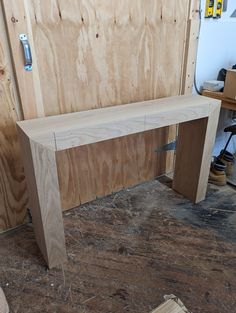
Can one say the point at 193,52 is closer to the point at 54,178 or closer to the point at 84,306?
the point at 54,178

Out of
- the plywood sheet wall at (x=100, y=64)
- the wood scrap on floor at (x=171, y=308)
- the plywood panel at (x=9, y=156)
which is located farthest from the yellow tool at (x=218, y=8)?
the wood scrap on floor at (x=171, y=308)

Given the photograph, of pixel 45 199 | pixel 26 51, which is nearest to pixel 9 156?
pixel 45 199

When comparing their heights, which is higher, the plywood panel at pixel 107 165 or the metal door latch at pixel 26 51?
the metal door latch at pixel 26 51

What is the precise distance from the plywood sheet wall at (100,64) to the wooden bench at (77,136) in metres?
0.16

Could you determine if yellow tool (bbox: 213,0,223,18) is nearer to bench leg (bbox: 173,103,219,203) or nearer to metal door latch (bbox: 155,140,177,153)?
bench leg (bbox: 173,103,219,203)

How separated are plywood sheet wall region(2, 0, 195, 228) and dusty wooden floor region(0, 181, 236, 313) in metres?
0.28

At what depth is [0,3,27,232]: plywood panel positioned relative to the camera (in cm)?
125

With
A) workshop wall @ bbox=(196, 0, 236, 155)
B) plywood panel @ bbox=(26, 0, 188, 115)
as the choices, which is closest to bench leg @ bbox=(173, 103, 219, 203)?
plywood panel @ bbox=(26, 0, 188, 115)

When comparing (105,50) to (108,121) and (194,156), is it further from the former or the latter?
(194,156)

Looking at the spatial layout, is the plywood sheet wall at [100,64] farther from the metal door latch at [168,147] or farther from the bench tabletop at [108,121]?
the bench tabletop at [108,121]

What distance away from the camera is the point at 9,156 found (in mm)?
1392

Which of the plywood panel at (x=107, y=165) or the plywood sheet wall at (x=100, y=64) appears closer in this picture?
the plywood sheet wall at (x=100, y=64)

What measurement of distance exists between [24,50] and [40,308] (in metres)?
1.17

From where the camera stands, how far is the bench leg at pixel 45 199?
1.09 metres
